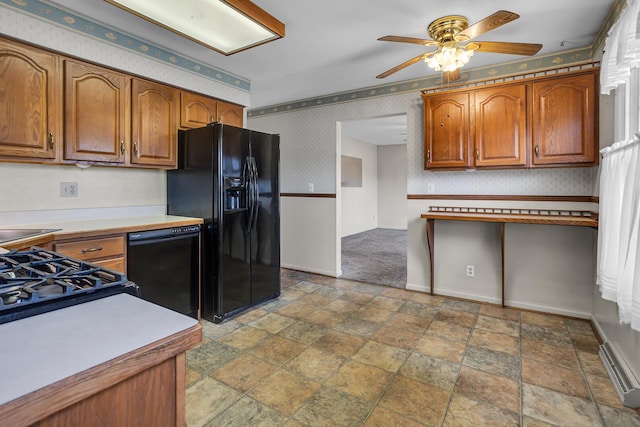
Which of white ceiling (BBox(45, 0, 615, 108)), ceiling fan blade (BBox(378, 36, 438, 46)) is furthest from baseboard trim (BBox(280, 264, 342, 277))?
ceiling fan blade (BBox(378, 36, 438, 46))

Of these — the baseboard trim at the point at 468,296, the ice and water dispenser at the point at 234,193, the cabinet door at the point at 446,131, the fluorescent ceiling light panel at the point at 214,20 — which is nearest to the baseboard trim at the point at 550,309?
the baseboard trim at the point at 468,296

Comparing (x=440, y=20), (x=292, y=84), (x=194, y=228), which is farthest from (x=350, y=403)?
(x=292, y=84)

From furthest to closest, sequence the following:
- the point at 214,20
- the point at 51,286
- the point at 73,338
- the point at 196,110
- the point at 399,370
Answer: the point at 196,110 → the point at 214,20 → the point at 399,370 → the point at 51,286 → the point at 73,338

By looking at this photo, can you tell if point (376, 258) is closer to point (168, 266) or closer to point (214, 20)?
point (168, 266)

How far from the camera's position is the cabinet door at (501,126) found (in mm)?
2941

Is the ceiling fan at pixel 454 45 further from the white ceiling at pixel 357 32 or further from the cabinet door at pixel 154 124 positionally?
the cabinet door at pixel 154 124

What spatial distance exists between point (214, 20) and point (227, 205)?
1443mm

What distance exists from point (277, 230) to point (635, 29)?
2.94 meters

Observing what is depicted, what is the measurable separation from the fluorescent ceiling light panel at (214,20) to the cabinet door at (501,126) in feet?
6.56

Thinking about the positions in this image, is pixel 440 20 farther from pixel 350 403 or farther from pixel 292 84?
pixel 350 403

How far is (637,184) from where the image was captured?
1577 mm

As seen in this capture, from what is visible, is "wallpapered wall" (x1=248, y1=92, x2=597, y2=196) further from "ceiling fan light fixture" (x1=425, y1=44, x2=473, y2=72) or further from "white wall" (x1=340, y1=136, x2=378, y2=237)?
"white wall" (x1=340, y1=136, x2=378, y2=237)

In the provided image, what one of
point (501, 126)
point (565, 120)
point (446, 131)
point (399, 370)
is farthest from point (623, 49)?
point (399, 370)

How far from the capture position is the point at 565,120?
2762mm
